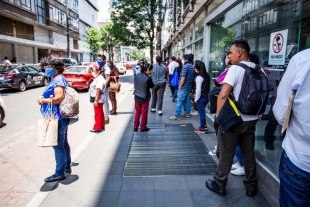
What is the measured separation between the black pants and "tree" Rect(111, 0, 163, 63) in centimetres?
1968

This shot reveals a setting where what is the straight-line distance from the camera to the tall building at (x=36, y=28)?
22484mm

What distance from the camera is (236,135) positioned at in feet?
9.66

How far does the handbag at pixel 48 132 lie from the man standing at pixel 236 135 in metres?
2.16

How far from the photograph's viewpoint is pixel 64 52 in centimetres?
3775

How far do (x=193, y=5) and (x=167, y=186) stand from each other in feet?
24.6

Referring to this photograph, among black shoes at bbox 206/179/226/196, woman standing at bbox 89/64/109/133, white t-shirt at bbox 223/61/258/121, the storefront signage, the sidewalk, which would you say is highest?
the storefront signage

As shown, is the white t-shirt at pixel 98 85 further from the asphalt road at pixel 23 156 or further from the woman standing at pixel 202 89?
the woman standing at pixel 202 89

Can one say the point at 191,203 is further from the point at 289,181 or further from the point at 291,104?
the point at 291,104

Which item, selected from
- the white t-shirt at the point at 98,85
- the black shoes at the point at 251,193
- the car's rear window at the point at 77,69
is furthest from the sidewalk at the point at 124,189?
the car's rear window at the point at 77,69

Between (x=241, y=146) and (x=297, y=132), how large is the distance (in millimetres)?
1504

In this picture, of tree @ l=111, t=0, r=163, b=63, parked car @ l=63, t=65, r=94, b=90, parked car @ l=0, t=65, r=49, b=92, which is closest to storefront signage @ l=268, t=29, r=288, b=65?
parked car @ l=63, t=65, r=94, b=90

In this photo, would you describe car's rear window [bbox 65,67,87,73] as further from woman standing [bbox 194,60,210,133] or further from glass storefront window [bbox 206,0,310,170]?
glass storefront window [bbox 206,0,310,170]

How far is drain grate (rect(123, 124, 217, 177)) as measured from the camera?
12.7 ft

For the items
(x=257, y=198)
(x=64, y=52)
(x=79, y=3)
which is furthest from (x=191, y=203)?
(x=79, y=3)
